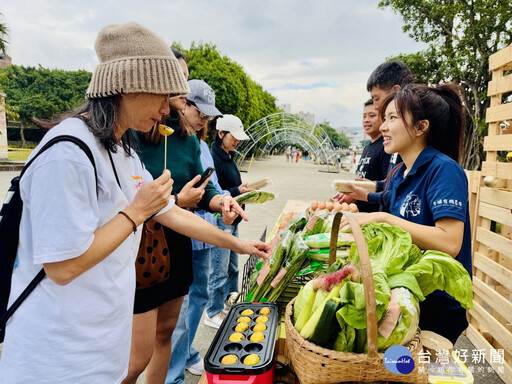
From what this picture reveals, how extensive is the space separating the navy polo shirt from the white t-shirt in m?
1.53

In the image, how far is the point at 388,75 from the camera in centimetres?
304

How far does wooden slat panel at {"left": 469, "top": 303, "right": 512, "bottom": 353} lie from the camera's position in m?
3.14

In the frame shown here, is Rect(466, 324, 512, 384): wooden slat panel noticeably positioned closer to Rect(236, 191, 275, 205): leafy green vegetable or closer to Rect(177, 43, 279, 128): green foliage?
Rect(236, 191, 275, 205): leafy green vegetable

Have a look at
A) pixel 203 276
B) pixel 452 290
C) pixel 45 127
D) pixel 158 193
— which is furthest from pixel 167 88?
pixel 203 276

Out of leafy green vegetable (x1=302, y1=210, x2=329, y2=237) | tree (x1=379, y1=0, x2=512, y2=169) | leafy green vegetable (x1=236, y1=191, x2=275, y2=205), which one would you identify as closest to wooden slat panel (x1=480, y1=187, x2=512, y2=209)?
leafy green vegetable (x1=302, y1=210, x2=329, y2=237)

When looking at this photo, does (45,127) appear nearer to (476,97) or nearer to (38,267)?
(38,267)

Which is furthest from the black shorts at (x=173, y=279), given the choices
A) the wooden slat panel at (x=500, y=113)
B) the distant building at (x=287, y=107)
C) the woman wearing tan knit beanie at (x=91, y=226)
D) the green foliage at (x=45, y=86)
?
the distant building at (x=287, y=107)

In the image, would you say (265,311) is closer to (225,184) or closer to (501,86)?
(225,184)

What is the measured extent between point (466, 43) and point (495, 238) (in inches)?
598

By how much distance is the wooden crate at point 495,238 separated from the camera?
3176 millimetres

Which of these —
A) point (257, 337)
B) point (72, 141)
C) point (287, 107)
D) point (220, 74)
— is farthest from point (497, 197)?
point (287, 107)

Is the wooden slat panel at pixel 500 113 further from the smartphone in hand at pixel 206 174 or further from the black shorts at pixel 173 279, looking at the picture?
the black shorts at pixel 173 279

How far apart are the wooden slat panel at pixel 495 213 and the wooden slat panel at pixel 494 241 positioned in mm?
173

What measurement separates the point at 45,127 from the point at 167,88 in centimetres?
55
